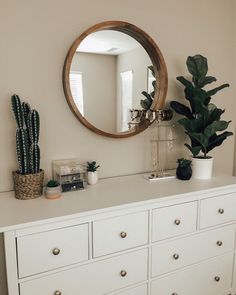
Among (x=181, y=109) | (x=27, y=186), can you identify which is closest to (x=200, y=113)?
(x=181, y=109)

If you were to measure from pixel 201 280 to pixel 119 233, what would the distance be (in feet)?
2.37

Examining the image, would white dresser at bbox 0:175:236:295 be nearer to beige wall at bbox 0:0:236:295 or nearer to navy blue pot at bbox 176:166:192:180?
navy blue pot at bbox 176:166:192:180

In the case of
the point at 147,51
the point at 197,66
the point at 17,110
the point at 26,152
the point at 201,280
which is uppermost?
the point at 147,51

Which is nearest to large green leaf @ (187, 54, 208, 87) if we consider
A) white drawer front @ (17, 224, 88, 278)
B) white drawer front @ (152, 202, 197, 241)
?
white drawer front @ (152, 202, 197, 241)

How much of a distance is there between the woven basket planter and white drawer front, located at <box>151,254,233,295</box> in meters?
0.82

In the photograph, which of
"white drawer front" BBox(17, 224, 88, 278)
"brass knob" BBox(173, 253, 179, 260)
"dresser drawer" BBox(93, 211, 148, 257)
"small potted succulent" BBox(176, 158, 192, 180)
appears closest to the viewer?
"white drawer front" BBox(17, 224, 88, 278)

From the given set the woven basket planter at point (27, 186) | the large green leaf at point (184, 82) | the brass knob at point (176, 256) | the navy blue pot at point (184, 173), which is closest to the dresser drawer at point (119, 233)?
the brass knob at point (176, 256)

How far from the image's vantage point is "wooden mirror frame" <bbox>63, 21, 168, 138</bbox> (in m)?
1.59

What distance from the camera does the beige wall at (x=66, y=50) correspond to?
1.48 metres

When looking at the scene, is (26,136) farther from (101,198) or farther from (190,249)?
(190,249)

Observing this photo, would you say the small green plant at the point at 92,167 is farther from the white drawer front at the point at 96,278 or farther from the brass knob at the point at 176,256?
the brass knob at the point at 176,256

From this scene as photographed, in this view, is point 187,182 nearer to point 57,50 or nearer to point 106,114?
point 106,114

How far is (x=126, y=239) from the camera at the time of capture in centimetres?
137

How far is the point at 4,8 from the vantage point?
1435mm
